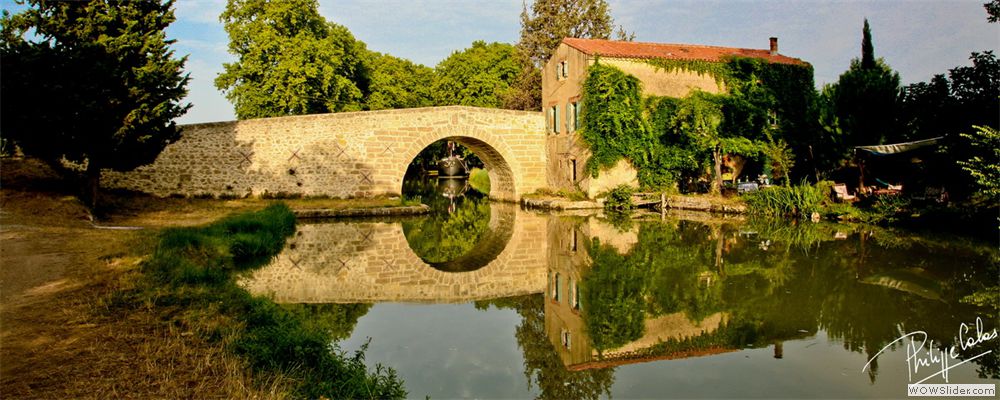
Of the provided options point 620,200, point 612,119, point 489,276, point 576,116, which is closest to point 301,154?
point 576,116

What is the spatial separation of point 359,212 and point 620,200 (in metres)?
7.88

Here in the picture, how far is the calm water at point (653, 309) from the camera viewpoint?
4.96m

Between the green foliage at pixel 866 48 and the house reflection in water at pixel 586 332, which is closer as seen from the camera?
the house reflection in water at pixel 586 332

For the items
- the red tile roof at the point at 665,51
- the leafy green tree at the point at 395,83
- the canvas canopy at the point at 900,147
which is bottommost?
the canvas canopy at the point at 900,147

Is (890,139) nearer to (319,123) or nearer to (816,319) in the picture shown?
(816,319)

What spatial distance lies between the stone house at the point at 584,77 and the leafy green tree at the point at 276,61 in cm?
962

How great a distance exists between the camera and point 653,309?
6977 millimetres

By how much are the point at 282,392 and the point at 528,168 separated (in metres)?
→ 18.8

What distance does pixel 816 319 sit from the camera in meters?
6.36

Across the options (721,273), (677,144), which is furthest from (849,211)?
(721,273)

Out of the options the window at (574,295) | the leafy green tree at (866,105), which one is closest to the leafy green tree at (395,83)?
the leafy green tree at (866,105)

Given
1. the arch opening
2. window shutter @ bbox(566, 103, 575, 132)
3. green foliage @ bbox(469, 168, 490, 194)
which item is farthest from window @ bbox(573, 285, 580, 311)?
green foliage @ bbox(469, 168, 490, 194)

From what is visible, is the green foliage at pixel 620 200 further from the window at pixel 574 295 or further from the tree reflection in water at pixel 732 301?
the window at pixel 574 295

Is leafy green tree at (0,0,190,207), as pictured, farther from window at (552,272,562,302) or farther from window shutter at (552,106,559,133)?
window shutter at (552,106,559,133)
